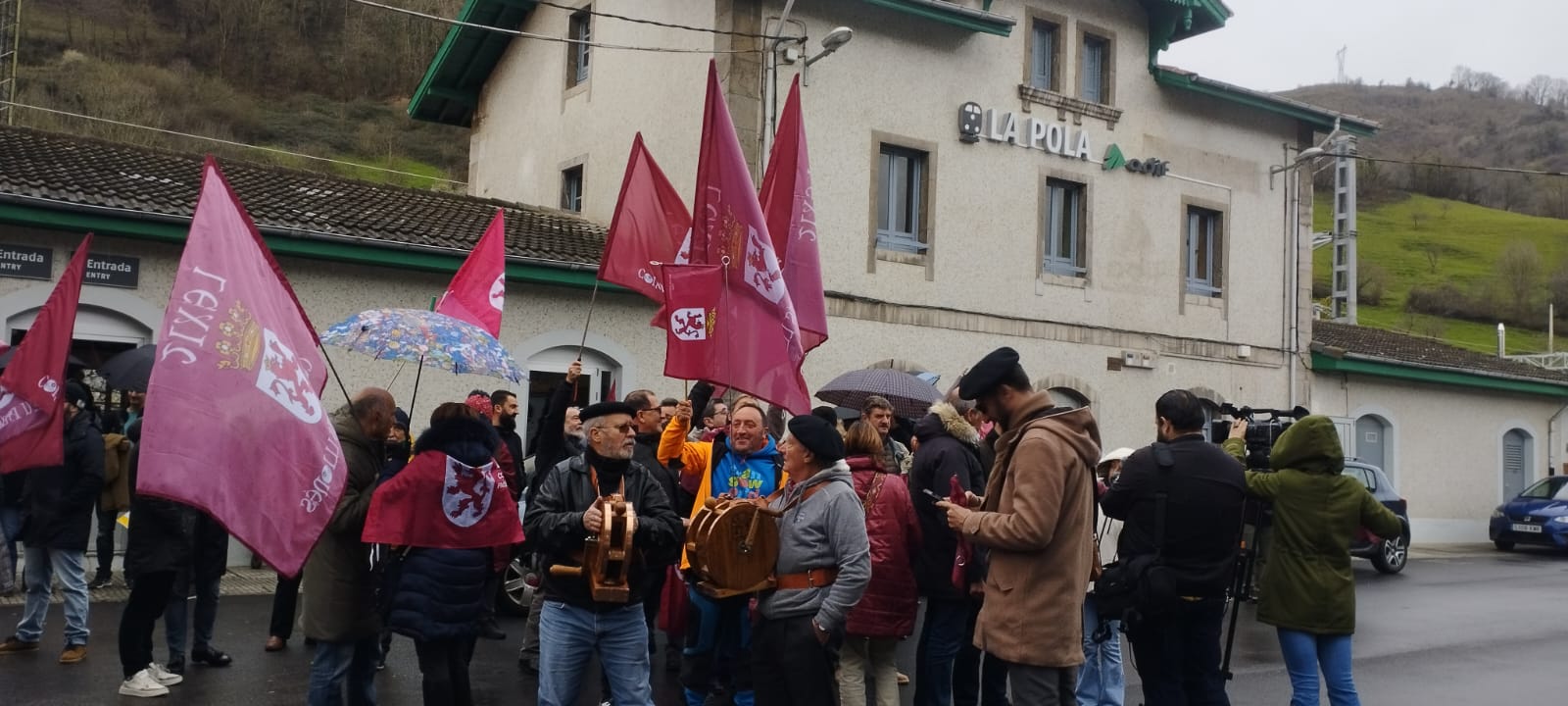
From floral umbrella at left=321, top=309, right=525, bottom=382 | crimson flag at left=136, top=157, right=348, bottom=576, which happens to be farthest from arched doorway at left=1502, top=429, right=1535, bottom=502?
crimson flag at left=136, top=157, right=348, bottom=576

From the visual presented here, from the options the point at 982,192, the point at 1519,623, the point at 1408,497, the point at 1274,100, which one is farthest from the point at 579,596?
the point at 1408,497

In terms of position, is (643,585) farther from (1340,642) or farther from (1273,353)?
(1273,353)

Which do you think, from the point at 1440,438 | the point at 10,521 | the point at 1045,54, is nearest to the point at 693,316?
the point at 10,521

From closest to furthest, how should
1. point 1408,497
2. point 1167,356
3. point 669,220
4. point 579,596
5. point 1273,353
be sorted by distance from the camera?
point 579,596, point 669,220, point 1167,356, point 1273,353, point 1408,497

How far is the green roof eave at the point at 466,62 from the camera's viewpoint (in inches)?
859

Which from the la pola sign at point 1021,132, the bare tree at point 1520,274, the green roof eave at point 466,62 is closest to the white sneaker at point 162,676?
the la pola sign at point 1021,132

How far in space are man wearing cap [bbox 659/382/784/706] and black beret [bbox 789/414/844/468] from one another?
1.50m

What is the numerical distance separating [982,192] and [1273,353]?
7035 mm

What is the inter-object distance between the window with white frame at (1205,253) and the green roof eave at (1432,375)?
2724 mm

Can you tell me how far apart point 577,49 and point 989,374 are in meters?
16.4

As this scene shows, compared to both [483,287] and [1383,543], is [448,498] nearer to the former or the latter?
[483,287]

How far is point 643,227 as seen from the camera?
356 inches

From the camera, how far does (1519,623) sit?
42.8 feet

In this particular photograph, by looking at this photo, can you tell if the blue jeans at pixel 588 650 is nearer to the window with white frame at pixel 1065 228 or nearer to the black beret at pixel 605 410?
the black beret at pixel 605 410
